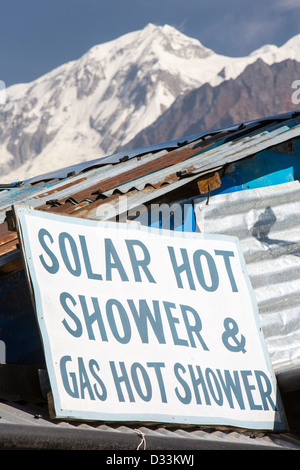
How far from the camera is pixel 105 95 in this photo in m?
110

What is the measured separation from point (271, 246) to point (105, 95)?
10677cm

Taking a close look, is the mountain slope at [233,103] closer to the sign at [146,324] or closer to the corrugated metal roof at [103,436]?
the sign at [146,324]

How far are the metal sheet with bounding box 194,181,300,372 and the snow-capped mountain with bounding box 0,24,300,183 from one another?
80.0m

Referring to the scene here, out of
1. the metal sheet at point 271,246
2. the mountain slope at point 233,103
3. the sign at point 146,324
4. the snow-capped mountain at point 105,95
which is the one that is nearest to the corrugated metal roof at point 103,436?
the sign at point 146,324

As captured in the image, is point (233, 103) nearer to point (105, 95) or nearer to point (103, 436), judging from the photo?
point (105, 95)

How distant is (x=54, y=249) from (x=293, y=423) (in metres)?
3.25

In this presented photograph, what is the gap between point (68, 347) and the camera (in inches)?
167

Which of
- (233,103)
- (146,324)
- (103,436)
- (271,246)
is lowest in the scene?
(103,436)

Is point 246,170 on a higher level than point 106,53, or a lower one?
lower

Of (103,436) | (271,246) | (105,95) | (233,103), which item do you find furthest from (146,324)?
(105,95)
